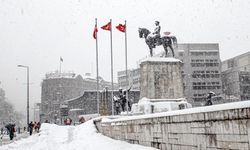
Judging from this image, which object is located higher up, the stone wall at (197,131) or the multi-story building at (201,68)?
the multi-story building at (201,68)

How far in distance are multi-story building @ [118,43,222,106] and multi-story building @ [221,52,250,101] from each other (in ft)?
13.8

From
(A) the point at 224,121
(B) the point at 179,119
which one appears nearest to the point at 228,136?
(A) the point at 224,121

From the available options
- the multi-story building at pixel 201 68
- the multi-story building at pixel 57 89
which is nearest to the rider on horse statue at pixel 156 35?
the multi-story building at pixel 201 68

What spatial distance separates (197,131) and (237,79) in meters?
83.8

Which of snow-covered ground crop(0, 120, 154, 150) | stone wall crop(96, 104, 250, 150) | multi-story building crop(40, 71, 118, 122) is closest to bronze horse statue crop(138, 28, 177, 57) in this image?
snow-covered ground crop(0, 120, 154, 150)

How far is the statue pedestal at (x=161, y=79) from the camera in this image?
28.1 metres

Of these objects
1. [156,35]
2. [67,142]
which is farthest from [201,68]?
[67,142]

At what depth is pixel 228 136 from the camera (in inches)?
277

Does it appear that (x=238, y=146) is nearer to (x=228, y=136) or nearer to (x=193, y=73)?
(x=228, y=136)

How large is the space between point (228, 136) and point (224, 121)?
0.32 metres

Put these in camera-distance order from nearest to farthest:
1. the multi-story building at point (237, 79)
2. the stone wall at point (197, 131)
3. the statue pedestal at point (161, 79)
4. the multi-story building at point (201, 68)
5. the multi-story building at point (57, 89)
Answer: the stone wall at point (197, 131), the statue pedestal at point (161, 79), the multi-story building at point (237, 79), the multi-story building at point (201, 68), the multi-story building at point (57, 89)

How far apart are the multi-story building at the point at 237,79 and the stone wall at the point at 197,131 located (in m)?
74.7

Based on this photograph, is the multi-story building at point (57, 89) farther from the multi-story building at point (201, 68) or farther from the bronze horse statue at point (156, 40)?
the bronze horse statue at point (156, 40)

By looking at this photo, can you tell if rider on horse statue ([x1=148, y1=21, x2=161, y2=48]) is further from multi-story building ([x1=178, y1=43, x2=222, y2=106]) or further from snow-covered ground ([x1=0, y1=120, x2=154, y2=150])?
multi-story building ([x1=178, y1=43, x2=222, y2=106])
